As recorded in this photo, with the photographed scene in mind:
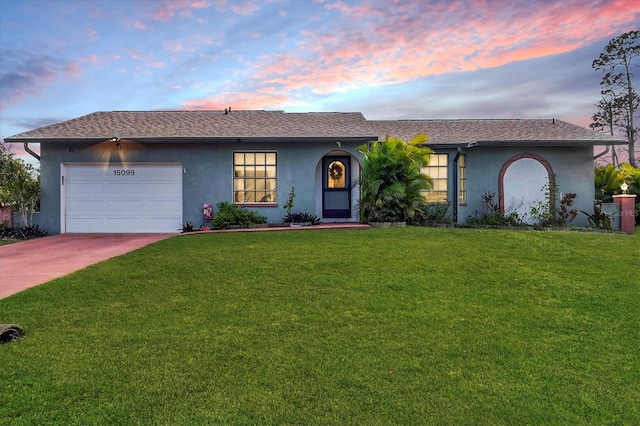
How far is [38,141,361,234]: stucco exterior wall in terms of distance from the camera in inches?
551

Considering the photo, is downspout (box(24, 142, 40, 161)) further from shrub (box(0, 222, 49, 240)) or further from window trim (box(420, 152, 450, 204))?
window trim (box(420, 152, 450, 204))

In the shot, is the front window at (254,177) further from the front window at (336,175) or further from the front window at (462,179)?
the front window at (462,179)

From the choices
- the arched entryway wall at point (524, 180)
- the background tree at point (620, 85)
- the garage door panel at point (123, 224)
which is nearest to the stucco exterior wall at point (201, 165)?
the garage door panel at point (123, 224)

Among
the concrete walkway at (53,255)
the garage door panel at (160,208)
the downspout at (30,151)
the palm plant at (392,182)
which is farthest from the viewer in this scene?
the garage door panel at (160,208)

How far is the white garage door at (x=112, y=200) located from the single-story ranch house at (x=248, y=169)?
3 cm

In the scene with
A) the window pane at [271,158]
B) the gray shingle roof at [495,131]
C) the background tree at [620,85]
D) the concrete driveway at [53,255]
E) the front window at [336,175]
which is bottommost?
the concrete driveway at [53,255]

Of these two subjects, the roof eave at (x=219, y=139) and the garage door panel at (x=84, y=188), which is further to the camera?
the garage door panel at (x=84, y=188)

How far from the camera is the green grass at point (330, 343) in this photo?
3166mm

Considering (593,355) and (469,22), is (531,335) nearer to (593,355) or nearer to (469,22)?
(593,355)

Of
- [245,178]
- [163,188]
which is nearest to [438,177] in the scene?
[245,178]

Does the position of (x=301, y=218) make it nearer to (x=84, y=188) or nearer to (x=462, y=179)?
(x=462, y=179)

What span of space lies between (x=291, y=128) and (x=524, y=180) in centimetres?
872

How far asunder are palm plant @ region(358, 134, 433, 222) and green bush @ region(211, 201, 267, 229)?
3.62m

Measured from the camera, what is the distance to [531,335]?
4.60 meters
